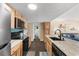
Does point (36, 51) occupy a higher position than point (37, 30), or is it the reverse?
point (37, 30)

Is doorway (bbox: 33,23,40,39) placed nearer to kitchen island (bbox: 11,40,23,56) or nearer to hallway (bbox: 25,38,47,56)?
hallway (bbox: 25,38,47,56)

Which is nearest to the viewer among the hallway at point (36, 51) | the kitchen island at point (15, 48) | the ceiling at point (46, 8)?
the kitchen island at point (15, 48)

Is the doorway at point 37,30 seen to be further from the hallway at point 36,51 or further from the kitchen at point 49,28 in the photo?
the hallway at point 36,51

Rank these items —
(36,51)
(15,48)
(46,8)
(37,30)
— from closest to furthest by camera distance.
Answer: (15,48) → (46,8) → (36,51) → (37,30)

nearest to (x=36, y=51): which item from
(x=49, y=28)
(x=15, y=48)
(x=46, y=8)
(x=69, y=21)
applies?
(x=69, y=21)

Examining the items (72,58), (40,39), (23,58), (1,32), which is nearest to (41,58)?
(23,58)

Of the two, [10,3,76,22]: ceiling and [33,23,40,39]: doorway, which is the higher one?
[10,3,76,22]: ceiling

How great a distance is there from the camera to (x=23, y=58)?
108cm

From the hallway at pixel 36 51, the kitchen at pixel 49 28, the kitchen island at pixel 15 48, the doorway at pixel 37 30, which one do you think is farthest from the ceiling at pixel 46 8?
the doorway at pixel 37 30

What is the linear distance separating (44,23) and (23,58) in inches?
242

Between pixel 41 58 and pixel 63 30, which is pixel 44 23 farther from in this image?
pixel 41 58

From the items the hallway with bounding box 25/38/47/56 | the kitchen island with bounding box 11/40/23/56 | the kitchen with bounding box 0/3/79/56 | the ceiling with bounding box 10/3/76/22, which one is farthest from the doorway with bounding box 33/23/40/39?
the kitchen island with bounding box 11/40/23/56

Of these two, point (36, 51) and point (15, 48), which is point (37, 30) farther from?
point (15, 48)

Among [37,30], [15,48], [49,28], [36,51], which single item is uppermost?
[49,28]
